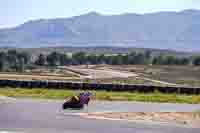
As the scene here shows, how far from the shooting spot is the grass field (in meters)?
44.3

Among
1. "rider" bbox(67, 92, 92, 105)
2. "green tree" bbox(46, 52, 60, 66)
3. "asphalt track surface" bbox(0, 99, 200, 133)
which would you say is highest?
"rider" bbox(67, 92, 92, 105)

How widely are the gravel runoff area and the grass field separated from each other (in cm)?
1055

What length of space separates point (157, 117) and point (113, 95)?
1450cm

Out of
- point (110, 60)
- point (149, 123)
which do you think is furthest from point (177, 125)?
point (110, 60)

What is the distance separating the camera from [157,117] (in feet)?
104

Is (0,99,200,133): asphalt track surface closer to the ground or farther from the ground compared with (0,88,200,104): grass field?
farther from the ground

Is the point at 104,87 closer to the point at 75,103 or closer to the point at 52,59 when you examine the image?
the point at 75,103

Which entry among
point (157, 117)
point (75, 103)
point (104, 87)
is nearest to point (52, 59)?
point (104, 87)

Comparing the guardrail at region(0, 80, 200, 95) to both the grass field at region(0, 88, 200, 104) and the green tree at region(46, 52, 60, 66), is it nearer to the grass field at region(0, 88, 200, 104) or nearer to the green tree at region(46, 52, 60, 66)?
Result: the grass field at region(0, 88, 200, 104)

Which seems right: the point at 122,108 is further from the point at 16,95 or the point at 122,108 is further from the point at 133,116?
the point at 16,95

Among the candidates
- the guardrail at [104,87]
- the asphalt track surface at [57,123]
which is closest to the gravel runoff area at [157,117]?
the asphalt track surface at [57,123]

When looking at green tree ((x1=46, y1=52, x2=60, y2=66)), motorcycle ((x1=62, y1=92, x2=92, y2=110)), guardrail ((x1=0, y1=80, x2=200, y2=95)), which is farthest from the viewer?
green tree ((x1=46, y1=52, x2=60, y2=66))

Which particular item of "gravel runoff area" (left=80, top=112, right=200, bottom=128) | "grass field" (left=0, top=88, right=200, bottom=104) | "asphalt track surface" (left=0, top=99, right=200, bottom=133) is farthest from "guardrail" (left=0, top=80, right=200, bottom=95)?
"gravel runoff area" (left=80, top=112, right=200, bottom=128)

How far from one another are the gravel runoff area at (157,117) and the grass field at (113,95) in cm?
1055
